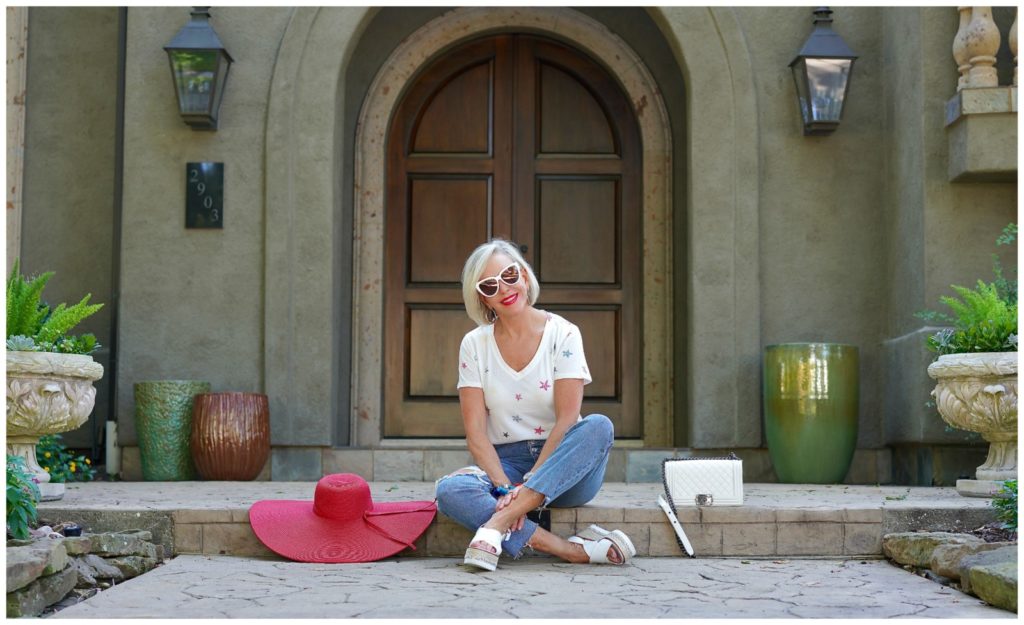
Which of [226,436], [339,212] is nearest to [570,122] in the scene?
[339,212]

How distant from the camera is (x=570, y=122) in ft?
22.2

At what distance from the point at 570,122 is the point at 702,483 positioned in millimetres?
3157

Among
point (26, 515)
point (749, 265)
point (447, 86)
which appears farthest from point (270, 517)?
point (447, 86)

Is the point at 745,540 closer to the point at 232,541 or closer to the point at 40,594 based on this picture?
the point at 232,541

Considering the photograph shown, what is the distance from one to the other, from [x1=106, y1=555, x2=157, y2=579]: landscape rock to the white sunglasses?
142 cm

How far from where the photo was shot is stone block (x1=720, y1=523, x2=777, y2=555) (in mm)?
4070

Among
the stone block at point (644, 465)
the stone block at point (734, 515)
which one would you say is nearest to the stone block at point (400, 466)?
the stone block at point (644, 465)

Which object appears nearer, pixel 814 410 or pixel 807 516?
pixel 807 516

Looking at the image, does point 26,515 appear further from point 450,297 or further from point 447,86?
point 447,86

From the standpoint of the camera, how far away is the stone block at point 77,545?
3.59 meters

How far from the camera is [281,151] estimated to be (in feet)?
20.1

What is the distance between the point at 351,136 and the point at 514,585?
152 inches

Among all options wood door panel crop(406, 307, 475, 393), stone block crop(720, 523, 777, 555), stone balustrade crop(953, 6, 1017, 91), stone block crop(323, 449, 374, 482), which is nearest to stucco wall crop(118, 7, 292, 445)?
stone block crop(323, 449, 374, 482)

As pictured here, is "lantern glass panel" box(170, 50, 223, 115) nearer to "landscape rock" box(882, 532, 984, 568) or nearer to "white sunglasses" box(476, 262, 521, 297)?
"white sunglasses" box(476, 262, 521, 297)
